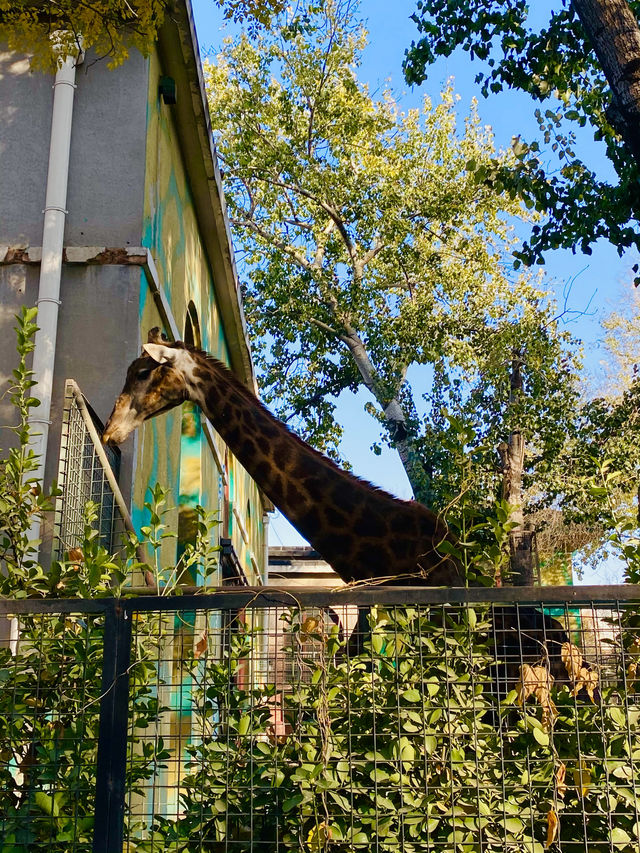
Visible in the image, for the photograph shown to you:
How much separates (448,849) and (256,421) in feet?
15.4

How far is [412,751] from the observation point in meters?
2.95

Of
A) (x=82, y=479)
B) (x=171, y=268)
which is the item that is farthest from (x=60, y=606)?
(x=171, y=268)

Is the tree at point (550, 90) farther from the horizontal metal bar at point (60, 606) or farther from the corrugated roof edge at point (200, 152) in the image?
the horizontal metal bar at point (60, 606)

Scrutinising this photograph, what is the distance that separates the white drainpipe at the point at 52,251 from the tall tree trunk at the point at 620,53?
4091 mm

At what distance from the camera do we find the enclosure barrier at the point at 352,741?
288 cm

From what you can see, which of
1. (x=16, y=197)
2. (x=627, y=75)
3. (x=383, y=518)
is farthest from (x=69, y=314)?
(x=627, y=75)

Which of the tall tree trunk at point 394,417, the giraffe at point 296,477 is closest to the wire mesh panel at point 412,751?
the giraffe at point 296,477

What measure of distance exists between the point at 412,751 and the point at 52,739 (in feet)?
3.62

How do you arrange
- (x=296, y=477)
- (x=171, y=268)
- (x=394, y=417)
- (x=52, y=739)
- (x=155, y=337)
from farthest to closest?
(x=394, y=417) < (x=171, y=268) < (x=155, y=337) < (x=296, y=477) < (x=52, y=739)

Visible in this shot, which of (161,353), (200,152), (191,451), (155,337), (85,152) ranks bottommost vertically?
(161,353)

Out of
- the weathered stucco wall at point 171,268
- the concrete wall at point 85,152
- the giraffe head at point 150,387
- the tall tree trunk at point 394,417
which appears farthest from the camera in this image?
the tall tree trunk at point 394,417

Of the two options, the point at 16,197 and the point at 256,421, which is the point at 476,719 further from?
the point at 16,197

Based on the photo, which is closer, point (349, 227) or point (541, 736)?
point (541, 736)

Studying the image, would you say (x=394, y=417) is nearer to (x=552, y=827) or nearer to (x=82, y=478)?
(x=82, y=478)
